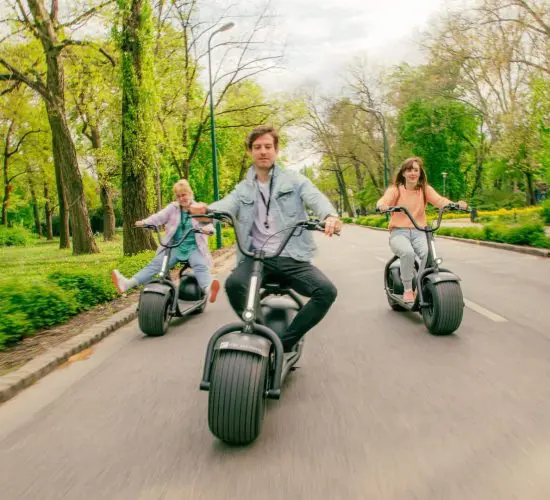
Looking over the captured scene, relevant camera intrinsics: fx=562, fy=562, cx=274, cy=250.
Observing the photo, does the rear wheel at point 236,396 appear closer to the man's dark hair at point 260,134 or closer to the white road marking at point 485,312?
the man's dark hair at point 260,134

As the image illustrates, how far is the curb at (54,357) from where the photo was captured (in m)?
4.20

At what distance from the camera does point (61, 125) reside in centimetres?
1738

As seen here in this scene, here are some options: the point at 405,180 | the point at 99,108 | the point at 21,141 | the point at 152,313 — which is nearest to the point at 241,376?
the point at 152,313

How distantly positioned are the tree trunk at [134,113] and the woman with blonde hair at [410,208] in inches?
326

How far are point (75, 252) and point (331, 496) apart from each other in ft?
61.2

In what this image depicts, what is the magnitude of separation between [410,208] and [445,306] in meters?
1.53

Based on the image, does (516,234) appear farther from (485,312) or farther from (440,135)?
(440,135)

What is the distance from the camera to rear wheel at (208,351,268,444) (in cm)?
292

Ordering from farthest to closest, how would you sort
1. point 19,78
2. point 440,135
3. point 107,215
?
1. point 440,135
2. point 107,215
3. point 19,78

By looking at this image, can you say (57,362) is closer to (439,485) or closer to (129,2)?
(439,485)

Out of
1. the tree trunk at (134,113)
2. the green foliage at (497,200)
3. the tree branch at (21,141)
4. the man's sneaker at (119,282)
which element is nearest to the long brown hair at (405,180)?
the man's sneaker at (119,282)

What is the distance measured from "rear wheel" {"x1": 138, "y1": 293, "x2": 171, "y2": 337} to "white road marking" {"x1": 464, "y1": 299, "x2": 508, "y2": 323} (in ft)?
11.7

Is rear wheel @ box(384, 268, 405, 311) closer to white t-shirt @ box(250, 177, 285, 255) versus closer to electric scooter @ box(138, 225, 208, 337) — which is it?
electric scooter @ box(138, 225, 208, 337)

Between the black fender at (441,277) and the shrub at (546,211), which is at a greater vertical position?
the black fender at (441,277)
